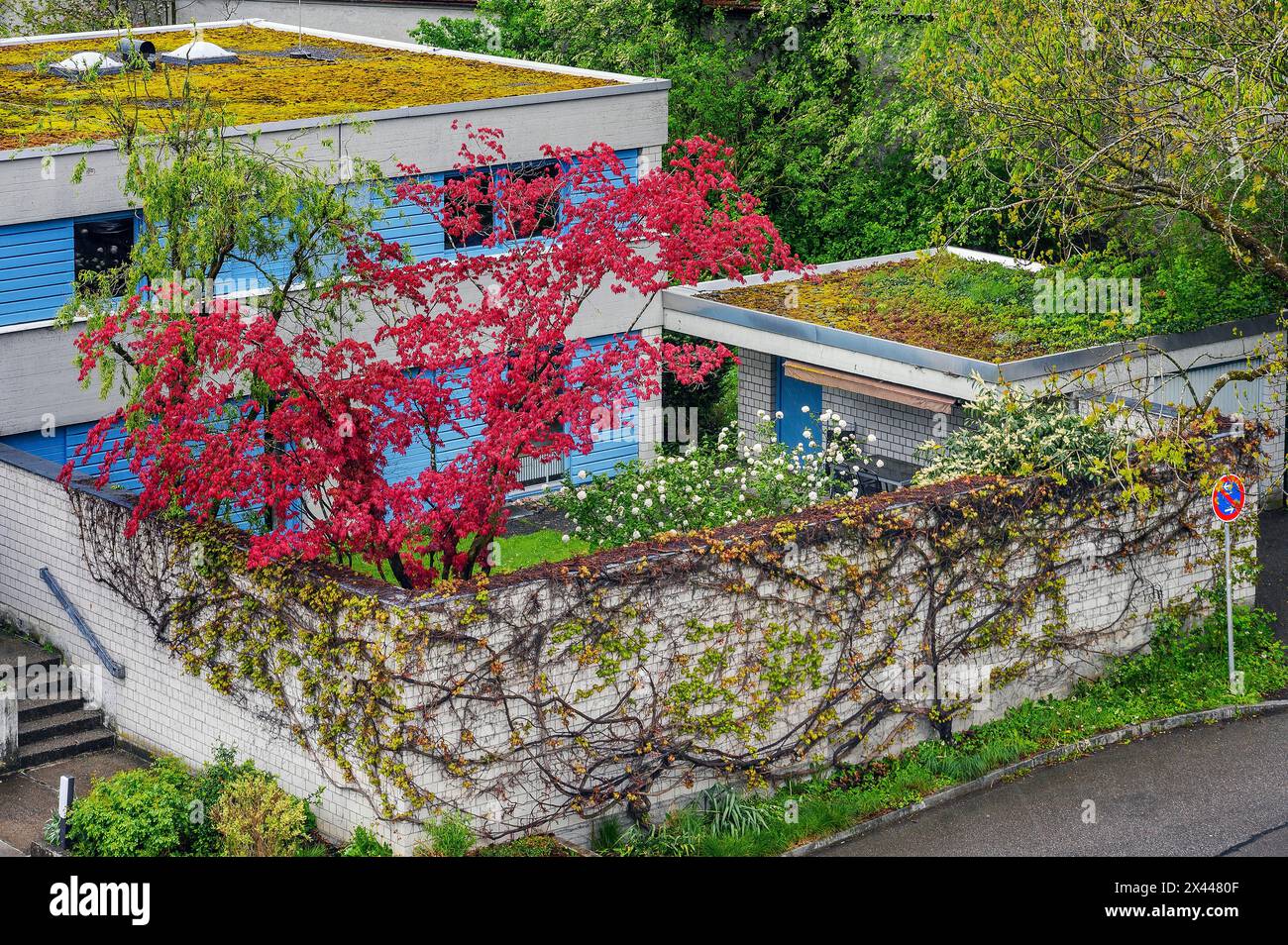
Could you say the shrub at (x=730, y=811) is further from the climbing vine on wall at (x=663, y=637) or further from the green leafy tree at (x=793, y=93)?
the green leafy tree at (x=793, y=93)

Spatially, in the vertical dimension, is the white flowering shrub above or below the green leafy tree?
below

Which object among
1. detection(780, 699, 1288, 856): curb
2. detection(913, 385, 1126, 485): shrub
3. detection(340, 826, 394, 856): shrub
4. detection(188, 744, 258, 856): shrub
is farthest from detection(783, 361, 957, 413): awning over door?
detection(340, 826, 394, 856): shrub

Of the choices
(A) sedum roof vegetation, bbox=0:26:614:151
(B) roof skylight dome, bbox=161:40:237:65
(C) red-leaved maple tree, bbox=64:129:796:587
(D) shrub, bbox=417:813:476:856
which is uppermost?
(B) roof skylight dome, bbox=161:40:237:65

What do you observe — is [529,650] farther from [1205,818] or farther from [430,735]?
[1205,818]

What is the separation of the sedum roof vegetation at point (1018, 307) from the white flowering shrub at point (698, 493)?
142 inches

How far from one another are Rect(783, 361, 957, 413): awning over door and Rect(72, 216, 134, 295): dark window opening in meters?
8.39

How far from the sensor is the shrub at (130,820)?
13320 millimetres

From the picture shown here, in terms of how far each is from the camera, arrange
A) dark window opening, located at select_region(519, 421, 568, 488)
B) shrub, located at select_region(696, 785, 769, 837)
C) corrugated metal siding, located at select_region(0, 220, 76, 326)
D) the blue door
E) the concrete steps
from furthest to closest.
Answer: dark window opening, located at select_region(519, 421, 568, 488)
the blue door
corrugated metal siding, located at select_region(0, 220, 76, 326)
the concrete steps
shrub, located at select_region(696, 785, 769, 837)

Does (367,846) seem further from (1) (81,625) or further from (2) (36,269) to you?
(2) (36,269)

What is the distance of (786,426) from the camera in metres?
24.2

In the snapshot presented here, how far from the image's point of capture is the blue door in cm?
2359

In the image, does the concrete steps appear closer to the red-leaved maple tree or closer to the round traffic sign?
the red-leaved maple tree

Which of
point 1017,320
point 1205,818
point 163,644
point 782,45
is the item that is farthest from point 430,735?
point 782,45

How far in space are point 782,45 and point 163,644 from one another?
20261 mm
